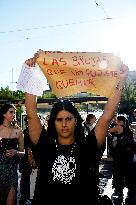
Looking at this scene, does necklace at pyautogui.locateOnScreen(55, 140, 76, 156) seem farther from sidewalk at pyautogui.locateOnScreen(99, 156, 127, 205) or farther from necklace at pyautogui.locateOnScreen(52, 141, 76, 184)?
sidewalk at pyautogui.locateOnScreen(99, 156, 127, 205)

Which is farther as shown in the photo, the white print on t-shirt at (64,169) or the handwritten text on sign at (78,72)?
the handwritten text on sign at (78,72)

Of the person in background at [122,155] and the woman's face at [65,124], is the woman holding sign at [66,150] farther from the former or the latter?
the person in background at [122,155]

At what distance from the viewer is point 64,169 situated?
11.1 ft

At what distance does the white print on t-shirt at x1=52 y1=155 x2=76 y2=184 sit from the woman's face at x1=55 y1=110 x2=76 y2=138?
7.3 inches

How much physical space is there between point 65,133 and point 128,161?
5157 mm

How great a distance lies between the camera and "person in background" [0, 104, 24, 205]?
5.60m

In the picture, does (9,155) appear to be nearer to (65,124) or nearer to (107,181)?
(65,124)

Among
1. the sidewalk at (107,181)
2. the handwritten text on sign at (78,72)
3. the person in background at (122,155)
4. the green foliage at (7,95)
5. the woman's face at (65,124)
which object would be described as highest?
the green foliage at (7,95)

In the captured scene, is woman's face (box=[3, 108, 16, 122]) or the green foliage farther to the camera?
the green foliage

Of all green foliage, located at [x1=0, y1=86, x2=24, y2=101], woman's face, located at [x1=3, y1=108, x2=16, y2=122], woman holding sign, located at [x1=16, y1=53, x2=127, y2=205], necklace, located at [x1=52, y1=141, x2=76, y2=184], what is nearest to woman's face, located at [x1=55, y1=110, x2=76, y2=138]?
woman holding sign, located at [x1=16, y1=53, x2=127, y2=205]

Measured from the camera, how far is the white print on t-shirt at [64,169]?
11.0 ft

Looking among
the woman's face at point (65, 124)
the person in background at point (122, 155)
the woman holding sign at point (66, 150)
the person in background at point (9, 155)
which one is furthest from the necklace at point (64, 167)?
the person in background at point (122, 155)

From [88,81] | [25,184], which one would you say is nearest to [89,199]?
[88,81]

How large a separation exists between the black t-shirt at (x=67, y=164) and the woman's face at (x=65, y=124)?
0.09m
